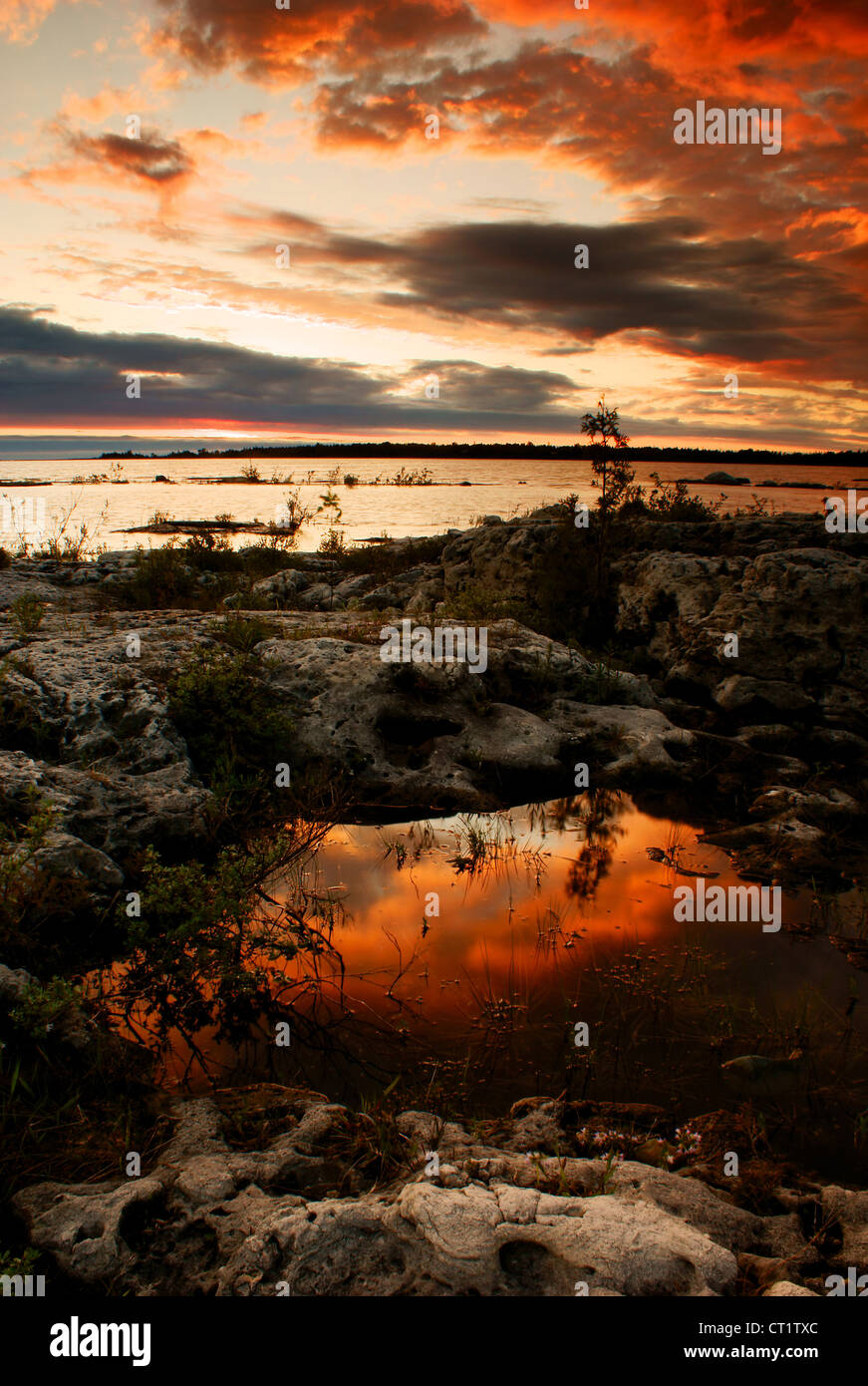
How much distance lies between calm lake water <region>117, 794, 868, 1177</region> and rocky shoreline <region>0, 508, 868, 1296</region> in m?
0.43

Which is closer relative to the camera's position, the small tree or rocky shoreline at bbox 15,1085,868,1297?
rocky shoreline at bbox 15,1085,868,1297

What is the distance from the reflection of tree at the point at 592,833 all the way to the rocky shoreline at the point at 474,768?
33 cm

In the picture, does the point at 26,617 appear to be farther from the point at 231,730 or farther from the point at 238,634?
the point at 231,730

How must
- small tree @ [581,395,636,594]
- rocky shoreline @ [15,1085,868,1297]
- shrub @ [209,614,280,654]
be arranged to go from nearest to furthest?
rocky shoreline @ [15,1085,868,1297], shrub @ [209,614,280,654], small tree @ [581,395,636,594]

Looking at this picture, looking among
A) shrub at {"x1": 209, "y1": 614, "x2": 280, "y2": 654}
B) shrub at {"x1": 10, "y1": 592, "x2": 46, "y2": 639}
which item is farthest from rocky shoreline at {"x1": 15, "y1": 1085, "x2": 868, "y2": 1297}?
shrub at {"x1": 10, "y1": 592, "x2": 46, "y2": 639}

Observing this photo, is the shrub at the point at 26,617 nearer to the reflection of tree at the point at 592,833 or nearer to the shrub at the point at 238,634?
the shrub at the point at 238,634

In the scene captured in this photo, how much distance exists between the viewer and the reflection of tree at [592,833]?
23.0 feet

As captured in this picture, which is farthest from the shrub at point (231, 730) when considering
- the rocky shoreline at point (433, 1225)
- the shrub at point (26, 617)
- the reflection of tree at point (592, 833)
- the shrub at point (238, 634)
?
the rocky shoreline at point (433, 1225)

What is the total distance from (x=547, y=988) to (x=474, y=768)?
12.7 feet

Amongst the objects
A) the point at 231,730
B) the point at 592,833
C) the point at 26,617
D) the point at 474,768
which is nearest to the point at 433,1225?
the point at 592,833

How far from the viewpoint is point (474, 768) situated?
8.95 m

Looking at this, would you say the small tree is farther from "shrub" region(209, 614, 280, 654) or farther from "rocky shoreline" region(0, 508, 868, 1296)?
"shrub" region(209, 614, 280, 654)

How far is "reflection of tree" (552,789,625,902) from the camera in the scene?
702 cm

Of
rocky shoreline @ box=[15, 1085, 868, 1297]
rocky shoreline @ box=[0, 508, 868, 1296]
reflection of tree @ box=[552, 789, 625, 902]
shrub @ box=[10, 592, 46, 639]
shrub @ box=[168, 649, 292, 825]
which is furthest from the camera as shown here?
shrub @ box=[10, 592, 46, 639]
